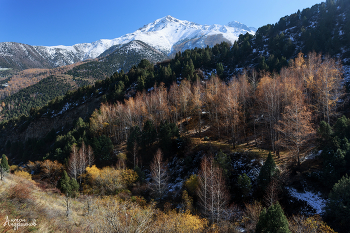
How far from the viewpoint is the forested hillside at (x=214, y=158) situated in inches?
670

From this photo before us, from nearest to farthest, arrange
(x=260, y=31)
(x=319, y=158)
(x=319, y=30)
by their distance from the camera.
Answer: (x=319, y=158) < (x=319, y=30) < (x=260, y=31)

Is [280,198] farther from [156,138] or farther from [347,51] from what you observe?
[347,51]

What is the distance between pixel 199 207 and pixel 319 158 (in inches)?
710

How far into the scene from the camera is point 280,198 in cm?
1961

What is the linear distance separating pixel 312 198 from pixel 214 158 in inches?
509

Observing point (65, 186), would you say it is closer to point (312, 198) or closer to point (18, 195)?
point (18, 195)

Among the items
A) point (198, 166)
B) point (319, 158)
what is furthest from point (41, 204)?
point (319, 158)

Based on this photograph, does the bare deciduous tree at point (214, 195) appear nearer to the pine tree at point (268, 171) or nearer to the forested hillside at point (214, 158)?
the forested hillside at point (214, 158)

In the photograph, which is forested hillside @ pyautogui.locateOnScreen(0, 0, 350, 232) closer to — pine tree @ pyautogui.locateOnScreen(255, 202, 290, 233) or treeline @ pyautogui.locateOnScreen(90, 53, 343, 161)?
pine tree @ pyautogui.locateOnScreen(255, 202, 290, 233)

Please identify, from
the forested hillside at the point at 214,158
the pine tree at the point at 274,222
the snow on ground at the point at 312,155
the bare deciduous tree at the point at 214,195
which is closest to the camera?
the pine tree at the point at 274,222

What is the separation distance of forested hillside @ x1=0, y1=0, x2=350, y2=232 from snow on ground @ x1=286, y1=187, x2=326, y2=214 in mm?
112

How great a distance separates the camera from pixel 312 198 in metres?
18.9

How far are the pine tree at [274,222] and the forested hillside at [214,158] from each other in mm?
70

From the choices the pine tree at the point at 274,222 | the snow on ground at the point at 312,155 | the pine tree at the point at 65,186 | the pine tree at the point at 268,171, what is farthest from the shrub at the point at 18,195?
the snow on ground at the point at 312,155
